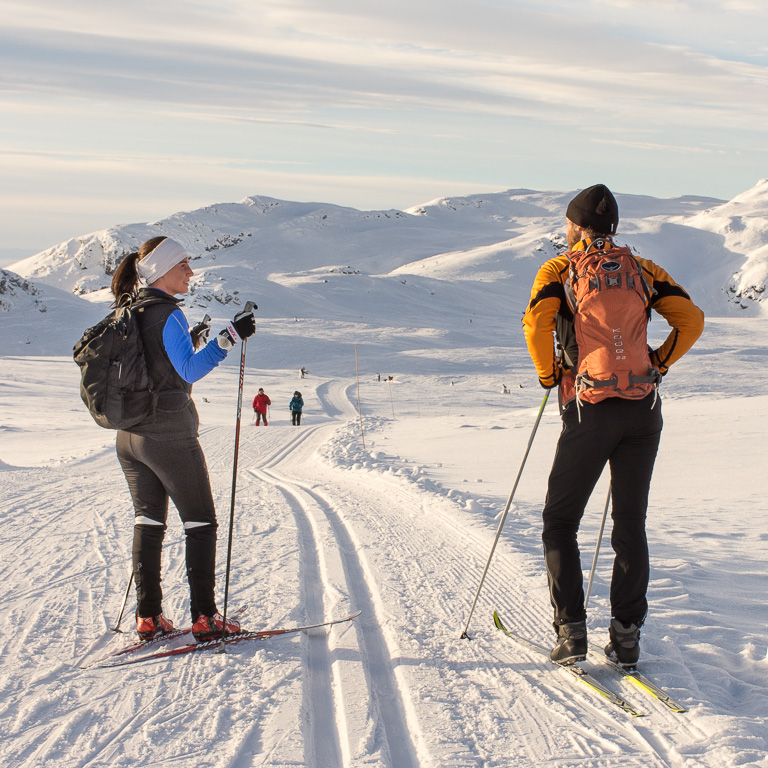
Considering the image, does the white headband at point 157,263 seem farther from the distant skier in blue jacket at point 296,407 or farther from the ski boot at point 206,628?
the distant skier in blue jacket at point 296,407

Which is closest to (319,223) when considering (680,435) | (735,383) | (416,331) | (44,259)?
(44,259)

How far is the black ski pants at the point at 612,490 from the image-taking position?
3229 mm

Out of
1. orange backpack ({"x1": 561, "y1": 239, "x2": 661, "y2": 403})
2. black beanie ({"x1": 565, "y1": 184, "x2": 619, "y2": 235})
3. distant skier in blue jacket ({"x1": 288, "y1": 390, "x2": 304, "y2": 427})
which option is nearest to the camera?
orange backpack ({"x1": 561, "y1": 239, "x2": 661, "y2": 403})

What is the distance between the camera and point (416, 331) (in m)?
49.7

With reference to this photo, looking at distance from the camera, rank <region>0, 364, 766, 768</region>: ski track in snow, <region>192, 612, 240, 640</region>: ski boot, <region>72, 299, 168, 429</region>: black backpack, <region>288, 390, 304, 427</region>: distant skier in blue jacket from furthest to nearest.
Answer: <region>288, 390, 304, 427</region>: distant skier in blue jacket → <region>192, 612, 240, 640</region>: ski boot → <region>72, 299, 168, 429</region>: black backpack → <region>0, 364, 766, 768</region>: ski track in snow

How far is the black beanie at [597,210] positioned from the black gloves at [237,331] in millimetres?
1580

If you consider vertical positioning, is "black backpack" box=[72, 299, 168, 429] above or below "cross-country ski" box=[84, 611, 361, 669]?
above

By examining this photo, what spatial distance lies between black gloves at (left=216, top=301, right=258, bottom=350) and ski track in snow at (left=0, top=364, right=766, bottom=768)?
5.10 feet

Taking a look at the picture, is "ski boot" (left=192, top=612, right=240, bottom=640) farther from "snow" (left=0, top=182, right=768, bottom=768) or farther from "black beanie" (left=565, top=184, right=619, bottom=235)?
"black beanie" (left=565, top=184, right=619, bottom=235)

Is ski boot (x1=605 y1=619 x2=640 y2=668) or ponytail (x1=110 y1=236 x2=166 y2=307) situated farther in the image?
ponytail (x1=110 y1=236 x2=166 y2=307)

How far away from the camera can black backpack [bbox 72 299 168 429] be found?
3459 millimetres

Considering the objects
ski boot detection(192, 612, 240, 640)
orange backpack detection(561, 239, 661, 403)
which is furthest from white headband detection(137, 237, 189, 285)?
orange backpack detection(561, 239, 661, 403)

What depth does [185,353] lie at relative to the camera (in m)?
3.48

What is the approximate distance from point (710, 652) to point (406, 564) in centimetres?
223
